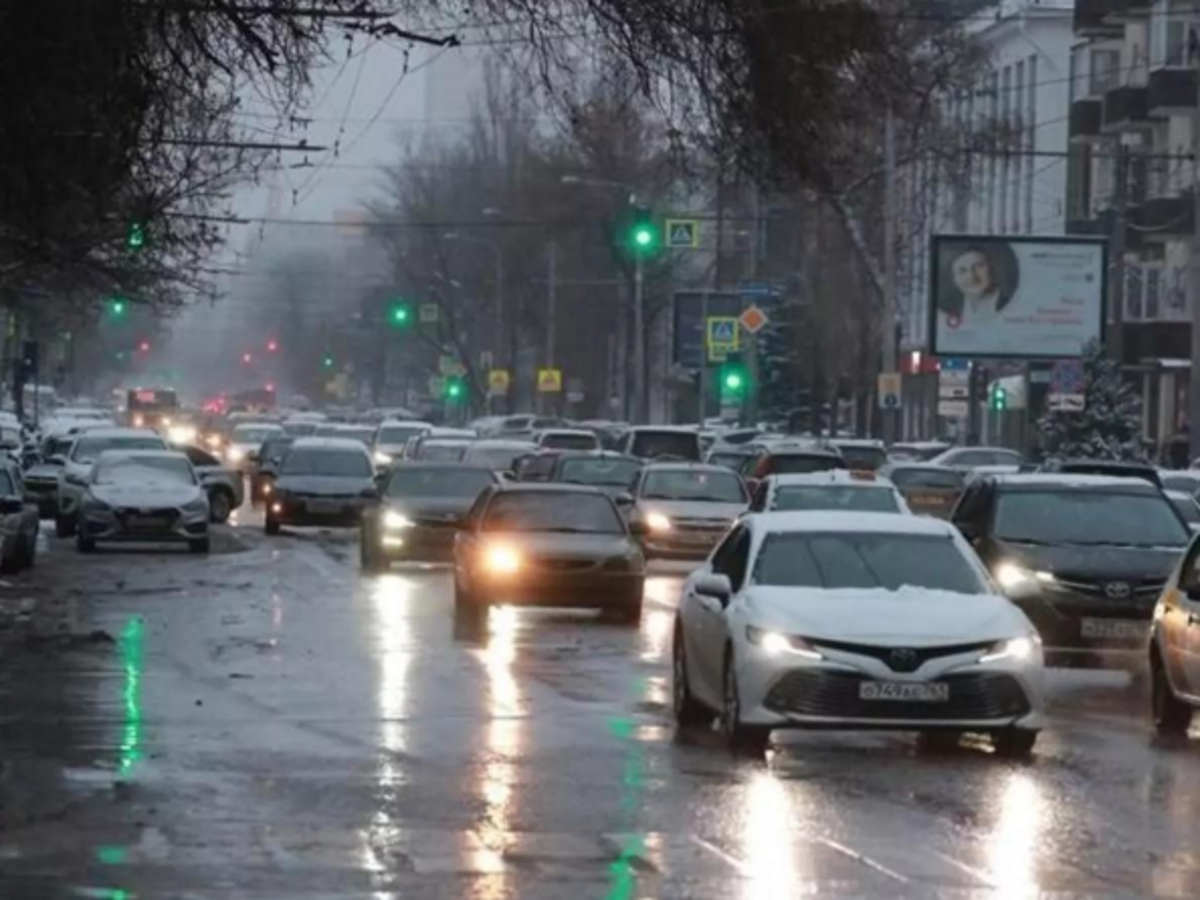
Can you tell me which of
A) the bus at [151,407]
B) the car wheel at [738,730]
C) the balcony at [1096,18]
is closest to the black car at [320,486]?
the car wheel at [738,730]

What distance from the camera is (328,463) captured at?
164 ft

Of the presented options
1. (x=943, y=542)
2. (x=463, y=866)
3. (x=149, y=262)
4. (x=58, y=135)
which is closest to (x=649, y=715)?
(x=943, y=542)

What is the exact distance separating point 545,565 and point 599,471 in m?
17.1

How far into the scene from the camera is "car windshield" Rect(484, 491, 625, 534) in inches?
1193

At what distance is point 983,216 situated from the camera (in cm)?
9894

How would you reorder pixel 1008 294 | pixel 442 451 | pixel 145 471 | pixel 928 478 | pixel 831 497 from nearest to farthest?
1. pixel 831 497
2. pixel 145 471
3. pixel 928 478
4. pixel 442 451
5. pixel 1008 294

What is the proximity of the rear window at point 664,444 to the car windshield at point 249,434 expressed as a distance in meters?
21.1

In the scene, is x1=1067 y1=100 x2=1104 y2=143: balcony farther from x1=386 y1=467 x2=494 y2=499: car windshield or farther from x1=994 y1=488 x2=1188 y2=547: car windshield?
x1=994 y1=488 x2=1188 y2=547: car windshield

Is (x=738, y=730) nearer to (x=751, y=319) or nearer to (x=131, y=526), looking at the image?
(x=131, y=526)

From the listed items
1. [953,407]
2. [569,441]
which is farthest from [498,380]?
[569,441]

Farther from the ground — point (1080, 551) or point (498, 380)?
point (498, 380)

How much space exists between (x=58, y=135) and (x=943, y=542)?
6.09 m

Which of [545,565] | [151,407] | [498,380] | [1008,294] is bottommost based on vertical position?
[545,565]

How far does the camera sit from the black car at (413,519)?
39.2 m
